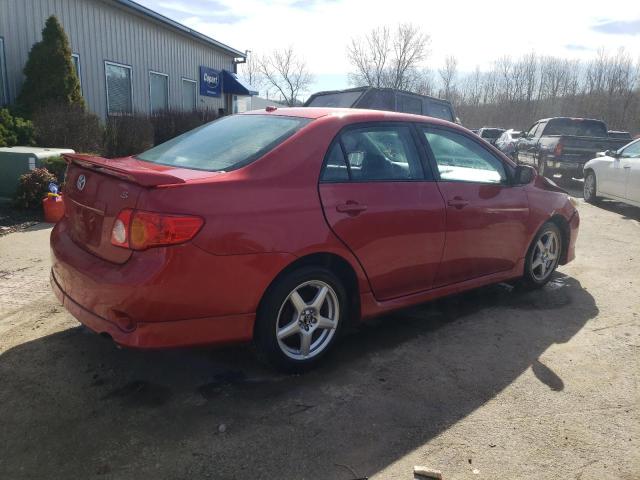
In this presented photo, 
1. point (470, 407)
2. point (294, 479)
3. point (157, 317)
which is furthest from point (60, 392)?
point (470, 407)

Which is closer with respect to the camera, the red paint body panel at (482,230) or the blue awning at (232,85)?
the red paint body panel at (482,230)

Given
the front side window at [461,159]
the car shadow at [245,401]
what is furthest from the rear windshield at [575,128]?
the car shadow at [245,401]

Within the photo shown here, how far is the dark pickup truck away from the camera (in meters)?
13.8

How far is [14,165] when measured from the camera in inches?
300

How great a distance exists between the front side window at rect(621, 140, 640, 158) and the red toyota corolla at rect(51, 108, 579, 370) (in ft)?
22.6

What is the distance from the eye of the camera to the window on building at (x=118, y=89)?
14.2m

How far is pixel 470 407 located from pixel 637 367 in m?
1.44

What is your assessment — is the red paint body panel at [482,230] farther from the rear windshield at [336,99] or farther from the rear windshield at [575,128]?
the rear windshield at [575,128]

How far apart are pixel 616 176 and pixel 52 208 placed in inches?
382

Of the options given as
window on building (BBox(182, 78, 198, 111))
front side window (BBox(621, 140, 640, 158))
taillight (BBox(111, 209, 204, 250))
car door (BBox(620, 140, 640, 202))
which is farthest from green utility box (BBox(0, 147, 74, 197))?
window on building (BBox(182, 78, 198, 111))

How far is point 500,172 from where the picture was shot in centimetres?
462

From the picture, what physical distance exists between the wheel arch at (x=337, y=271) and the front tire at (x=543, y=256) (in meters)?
2.21

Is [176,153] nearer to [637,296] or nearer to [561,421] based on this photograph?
[561,421]

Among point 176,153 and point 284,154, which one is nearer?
point 284,154
